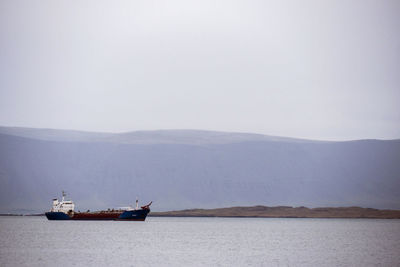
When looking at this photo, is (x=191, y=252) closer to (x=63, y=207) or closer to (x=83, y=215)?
(x=83, y=215)

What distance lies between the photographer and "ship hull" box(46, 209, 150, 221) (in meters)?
129

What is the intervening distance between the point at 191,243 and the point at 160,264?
837 inches

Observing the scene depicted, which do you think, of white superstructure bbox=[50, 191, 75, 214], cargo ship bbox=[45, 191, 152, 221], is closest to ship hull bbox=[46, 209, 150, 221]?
cargo ship bbox=[45, 191, 152, 221]

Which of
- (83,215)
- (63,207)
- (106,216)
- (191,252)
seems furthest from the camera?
(63,207)

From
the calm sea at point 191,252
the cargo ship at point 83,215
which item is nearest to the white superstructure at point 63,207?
the cargo ship at point 83,215

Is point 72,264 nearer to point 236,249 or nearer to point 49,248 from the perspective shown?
point 49,248

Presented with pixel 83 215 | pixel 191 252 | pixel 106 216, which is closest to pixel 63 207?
pixel 83 215

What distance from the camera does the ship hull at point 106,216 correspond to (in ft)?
422

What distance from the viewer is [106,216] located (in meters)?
134

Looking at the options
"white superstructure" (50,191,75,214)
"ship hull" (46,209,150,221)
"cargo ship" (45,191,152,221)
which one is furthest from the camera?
"white superstructure" (50,191,75,214)

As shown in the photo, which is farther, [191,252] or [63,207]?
[63,207]

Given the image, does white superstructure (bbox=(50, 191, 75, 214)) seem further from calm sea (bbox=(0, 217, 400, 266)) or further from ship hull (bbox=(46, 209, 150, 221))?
calm sea (bbox=(0, 217, 400, 266))

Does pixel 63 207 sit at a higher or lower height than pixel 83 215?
higher

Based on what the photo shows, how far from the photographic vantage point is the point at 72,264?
154 feet
